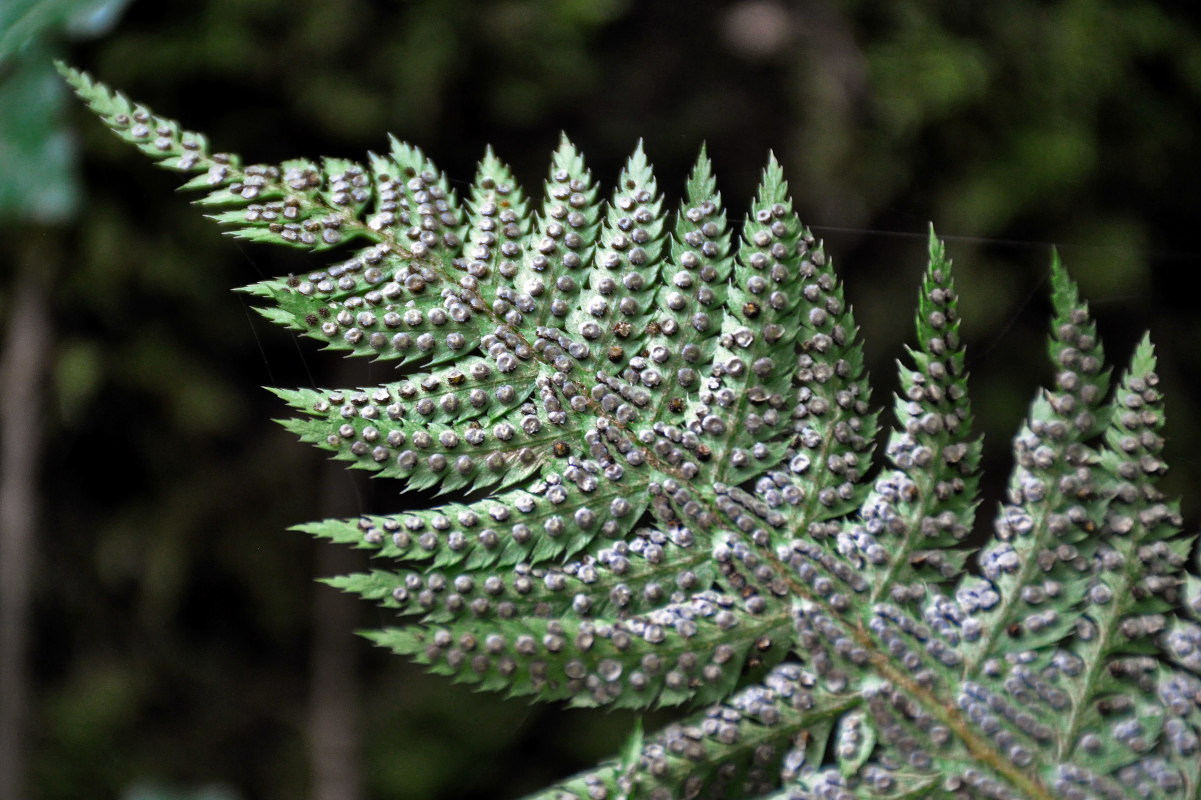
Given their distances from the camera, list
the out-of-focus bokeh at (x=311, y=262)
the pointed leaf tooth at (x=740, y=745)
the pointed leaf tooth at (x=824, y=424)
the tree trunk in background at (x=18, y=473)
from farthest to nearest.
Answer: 1. the tree trunk in background at (x=18, y=473)
2. the out-of-focus bokeh at (x=311, y=262)
3. the pointed leaf tooth at (x=824, y=424)
4. the pointed leaf tooth at (x=740, y=745)

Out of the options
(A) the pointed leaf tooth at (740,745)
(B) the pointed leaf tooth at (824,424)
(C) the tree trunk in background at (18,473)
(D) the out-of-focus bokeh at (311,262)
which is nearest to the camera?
(A) the pointed leaf tooth at (740,745)

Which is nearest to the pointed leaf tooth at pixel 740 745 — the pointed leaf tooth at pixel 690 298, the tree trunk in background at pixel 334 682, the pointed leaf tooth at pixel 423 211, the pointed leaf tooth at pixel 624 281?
the pointed leaf tooth at pixel 690 298

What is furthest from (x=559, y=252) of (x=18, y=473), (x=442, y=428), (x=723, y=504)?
(x=18, y=473)

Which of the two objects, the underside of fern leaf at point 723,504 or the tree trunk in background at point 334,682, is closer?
the underside of fern leaf at point 723,504

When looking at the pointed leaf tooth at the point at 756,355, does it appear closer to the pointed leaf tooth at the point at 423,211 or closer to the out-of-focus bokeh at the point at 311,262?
the pointed leaf tooth at the point at 423,211

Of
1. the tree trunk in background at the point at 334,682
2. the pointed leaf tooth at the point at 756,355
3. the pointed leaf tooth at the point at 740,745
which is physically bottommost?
the tree trunk in background at the point at 334,682

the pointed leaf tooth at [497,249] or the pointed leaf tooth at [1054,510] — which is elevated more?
the pointed leaf tooth at [497,249]

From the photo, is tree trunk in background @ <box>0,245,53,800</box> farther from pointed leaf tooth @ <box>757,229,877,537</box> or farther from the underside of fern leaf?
pointed leaf tooth @ <box>757,229,877,537</box>

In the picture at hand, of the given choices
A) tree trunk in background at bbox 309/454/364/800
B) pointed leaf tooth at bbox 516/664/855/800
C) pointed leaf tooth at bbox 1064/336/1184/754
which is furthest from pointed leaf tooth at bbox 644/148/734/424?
tree trunk in background at bbox 309/454/364/800
